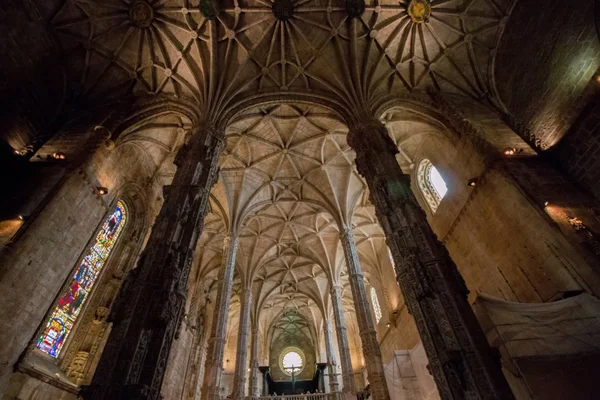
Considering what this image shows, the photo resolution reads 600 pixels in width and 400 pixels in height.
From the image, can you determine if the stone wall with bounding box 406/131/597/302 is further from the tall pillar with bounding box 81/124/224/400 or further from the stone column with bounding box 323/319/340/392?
the stone column with bounding box 323/319/340/392

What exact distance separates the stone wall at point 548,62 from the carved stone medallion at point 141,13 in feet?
47.4

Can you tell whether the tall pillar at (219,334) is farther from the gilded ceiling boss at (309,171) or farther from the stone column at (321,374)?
the stone column at (321,374)

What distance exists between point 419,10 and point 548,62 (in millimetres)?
5105

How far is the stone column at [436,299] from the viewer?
17.3ft

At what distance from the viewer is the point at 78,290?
426 inches

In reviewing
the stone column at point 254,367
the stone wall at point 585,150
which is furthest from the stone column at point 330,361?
the stone wall at point 585,150

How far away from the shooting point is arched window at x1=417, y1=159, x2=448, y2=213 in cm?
1384

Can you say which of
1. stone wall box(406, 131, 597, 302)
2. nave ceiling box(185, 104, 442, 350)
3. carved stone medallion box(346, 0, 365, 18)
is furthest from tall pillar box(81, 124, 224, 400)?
stone wall box(406, 131, 597, 302)

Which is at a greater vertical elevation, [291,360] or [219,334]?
[291,360]

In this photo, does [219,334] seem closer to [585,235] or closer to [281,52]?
[281,52]

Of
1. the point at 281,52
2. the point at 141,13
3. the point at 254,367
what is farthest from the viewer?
the point at 254,367

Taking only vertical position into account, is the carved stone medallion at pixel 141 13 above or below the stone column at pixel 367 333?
above

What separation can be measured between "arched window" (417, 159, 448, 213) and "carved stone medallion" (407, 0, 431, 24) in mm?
6304

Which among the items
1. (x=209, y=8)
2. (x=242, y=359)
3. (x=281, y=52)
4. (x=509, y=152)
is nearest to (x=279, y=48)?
(x=281, y=52)
